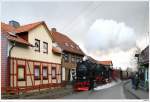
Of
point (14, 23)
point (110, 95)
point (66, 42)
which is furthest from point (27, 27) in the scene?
point (110, 95)

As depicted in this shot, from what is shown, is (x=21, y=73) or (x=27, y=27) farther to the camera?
(x=27, y=27)

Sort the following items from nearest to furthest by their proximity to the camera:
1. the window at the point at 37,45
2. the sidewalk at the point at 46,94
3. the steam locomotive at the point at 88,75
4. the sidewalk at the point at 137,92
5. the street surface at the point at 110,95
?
the sidewalk at the point at 137,92, the sidewalk at the point at 46,94, the street surface at the point at 110,95, the window at the point at 37,45, the steam locomotive at the point at 88,75

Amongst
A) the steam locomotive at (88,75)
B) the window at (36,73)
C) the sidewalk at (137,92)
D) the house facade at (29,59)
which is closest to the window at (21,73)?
the house facade at (29,59)

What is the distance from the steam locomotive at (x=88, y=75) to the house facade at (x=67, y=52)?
411 mm

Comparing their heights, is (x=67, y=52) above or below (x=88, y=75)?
above

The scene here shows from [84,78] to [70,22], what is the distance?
8.32 feet

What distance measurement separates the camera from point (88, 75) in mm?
7434

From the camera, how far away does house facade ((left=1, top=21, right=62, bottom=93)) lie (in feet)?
15.7

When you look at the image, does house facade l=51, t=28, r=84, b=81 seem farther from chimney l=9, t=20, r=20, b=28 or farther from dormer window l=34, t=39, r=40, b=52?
chimney l=9, t=20, r=20, b=28

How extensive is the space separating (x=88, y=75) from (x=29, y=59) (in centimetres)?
280

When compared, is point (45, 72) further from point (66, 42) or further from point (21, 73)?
point (66, 42)

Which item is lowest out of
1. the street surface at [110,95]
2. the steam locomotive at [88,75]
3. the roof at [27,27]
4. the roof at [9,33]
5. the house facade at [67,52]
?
the street surface at [110,95]

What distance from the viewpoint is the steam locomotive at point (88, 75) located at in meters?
6.01

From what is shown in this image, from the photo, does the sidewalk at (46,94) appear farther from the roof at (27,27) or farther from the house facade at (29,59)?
the roof at (27,27)
